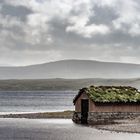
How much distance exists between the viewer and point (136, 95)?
85688mm

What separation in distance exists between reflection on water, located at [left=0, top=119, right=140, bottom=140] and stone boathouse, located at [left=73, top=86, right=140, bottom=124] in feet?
16.5

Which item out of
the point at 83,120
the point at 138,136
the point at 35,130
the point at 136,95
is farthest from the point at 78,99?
the point at 138,136

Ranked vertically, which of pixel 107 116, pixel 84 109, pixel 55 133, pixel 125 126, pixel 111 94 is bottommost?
pixel 55 133

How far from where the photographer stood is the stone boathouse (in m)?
82.0

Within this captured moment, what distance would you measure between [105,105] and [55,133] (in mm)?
16725

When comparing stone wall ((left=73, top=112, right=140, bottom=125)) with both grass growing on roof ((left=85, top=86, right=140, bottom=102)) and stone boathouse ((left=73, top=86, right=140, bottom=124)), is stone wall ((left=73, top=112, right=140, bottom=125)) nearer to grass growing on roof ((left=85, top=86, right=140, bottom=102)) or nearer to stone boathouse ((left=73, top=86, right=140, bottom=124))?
stone boathouse ((left=73, top=86, right=140, bottom=124))

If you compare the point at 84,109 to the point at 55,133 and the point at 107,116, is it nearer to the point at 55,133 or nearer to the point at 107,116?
the point at 107,116

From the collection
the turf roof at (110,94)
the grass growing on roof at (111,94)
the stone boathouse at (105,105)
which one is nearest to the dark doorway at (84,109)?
the stone boathouse at (105,105)

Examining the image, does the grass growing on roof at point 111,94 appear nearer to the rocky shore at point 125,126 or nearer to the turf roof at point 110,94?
the turf roof at point 110,94

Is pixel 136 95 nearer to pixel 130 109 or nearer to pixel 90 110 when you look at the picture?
pixel 130 109

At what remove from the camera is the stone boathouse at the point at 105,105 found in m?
82.0

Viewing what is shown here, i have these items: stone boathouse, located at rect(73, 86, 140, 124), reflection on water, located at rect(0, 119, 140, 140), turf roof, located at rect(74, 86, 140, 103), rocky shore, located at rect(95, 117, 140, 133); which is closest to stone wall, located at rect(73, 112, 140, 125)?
stone boathouse, located at rect(73, 86, 140, 124)

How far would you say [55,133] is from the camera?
222 feet

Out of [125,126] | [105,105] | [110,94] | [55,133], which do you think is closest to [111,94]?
[110,94]
